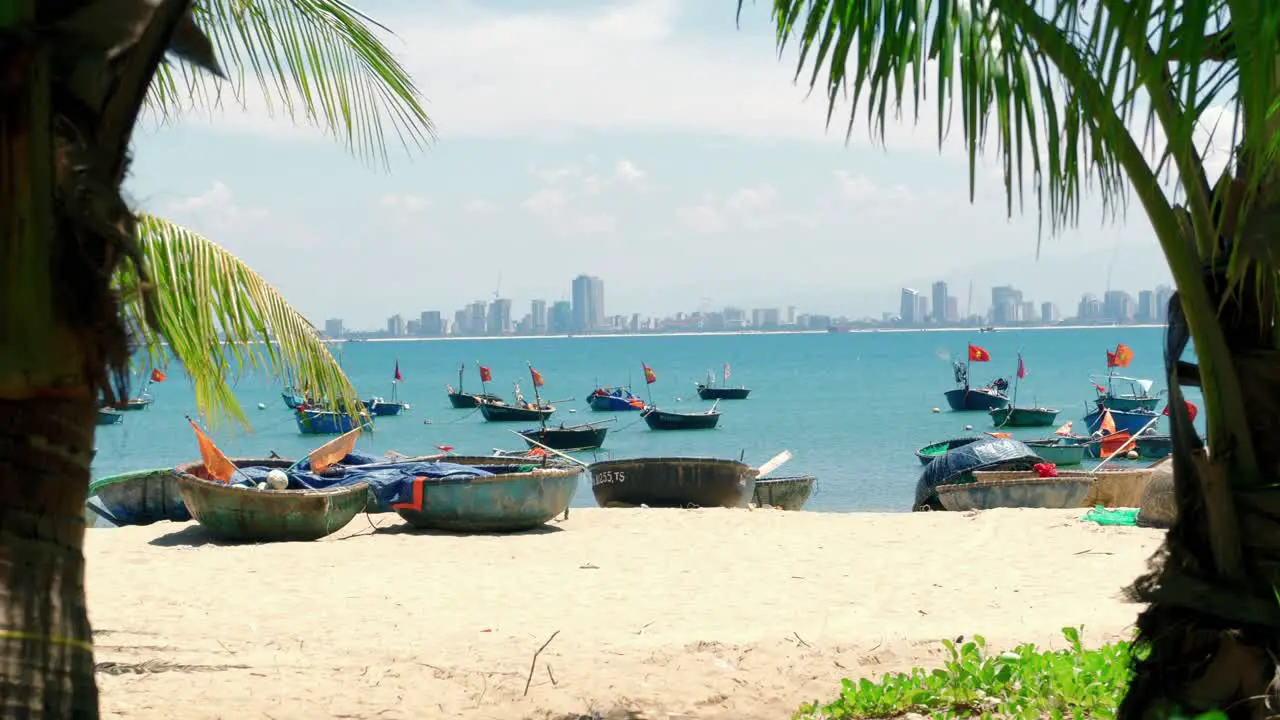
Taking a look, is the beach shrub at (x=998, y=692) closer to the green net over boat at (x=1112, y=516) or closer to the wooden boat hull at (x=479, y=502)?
the green net over boat at (x=1112, y=516)

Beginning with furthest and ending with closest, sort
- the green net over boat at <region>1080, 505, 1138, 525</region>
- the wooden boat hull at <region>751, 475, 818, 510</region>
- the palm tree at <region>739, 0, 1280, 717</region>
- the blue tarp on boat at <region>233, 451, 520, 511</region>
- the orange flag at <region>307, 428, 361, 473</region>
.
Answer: the wooden boat hull at <region>751, 475, 818, 510</region> → the orange flag at <region>307, 428, 361, 473</region> → the blue tarp on boat at <region>233, 451, 520, 511</region> → the green net over boat at <region>1080, 505, 1138, 525</region> → the palm tree at <region>739, 0, 1280, 717</region>

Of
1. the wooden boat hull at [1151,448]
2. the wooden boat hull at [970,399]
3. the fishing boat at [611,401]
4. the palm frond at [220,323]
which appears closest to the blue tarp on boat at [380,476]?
the palm frond at [220,323]

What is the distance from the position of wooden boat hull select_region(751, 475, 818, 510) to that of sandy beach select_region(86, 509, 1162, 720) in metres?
4.71

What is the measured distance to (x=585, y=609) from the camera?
9969 mm

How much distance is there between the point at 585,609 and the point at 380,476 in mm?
6535

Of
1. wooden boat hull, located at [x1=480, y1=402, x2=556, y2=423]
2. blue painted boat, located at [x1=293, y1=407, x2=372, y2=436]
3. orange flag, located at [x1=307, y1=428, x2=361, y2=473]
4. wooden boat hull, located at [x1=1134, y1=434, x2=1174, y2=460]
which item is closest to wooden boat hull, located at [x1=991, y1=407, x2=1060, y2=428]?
wooden boat hull, located at [x1=1134, y1=434, x2=1174, y2=460]

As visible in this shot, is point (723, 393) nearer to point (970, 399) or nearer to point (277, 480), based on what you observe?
point (970, 399)

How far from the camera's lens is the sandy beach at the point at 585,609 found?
622 centimetres

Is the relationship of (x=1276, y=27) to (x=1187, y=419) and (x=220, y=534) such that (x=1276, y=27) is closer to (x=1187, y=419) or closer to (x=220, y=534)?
(x=1187, y=419)

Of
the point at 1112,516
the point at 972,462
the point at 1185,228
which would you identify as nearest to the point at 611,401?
the point at 972,462

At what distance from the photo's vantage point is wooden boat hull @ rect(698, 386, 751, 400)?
78.5 meters

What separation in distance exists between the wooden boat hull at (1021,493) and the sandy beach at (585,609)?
2.04 m

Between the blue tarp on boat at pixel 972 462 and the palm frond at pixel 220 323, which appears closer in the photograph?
the palm frond at pixel 220 323

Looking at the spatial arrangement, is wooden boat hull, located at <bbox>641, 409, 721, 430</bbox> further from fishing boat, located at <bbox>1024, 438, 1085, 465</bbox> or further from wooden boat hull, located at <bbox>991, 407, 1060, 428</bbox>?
fishing boat, located at <bbox>1024, 438, 1085, 465</bbox>
